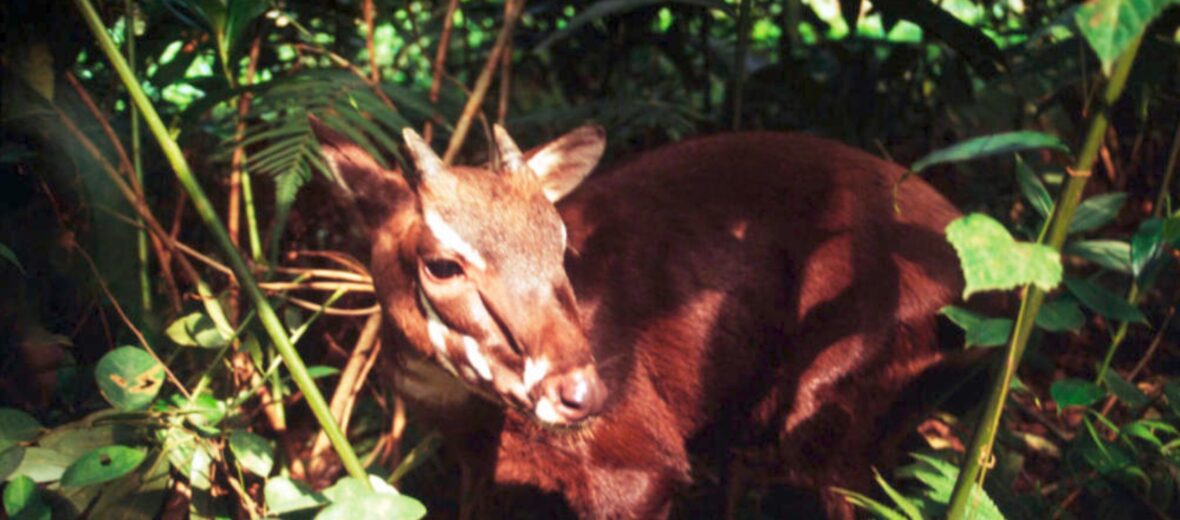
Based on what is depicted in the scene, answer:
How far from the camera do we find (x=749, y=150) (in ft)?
12.7

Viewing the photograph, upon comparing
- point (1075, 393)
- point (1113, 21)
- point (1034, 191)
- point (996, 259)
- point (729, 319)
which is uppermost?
point (1113, 21)

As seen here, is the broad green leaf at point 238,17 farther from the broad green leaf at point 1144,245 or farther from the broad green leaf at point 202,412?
the broad green leaf at point 1144,245

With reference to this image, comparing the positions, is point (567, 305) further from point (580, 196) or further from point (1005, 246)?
point (1005, 246)

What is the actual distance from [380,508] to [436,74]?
7.01ft

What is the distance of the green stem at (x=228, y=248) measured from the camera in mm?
2367

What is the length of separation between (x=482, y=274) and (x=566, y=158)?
0.65m

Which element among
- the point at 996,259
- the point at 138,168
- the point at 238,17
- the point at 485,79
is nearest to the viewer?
the point at 996,259

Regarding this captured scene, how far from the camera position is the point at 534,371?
8.82 feet

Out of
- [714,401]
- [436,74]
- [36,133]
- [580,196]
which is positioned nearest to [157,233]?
[36,133]

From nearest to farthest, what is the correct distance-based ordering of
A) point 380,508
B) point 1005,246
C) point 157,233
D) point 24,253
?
1. point 1005,246
2. point 380,508
3. point 157,233
4. point 24,253

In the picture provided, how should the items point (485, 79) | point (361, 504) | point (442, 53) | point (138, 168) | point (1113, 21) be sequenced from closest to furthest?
point (1113, 21) → point (361, 504) → point (138, 168) → point (485, 79) → point (442, 53)

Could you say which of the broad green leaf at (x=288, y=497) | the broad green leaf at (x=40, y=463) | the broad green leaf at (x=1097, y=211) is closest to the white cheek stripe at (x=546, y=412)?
the broad green leaf at (x=288, y=497)

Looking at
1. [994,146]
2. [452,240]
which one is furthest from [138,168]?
[994,146]

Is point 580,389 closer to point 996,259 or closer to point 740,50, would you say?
point 996,259
